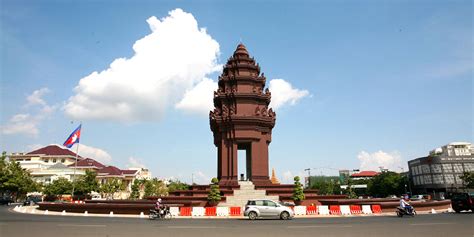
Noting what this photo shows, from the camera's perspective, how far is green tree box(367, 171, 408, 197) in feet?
352

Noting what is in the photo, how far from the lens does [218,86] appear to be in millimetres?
44219

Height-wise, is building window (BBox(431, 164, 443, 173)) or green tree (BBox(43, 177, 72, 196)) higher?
building window (BBox(431, 164, 443, 173))

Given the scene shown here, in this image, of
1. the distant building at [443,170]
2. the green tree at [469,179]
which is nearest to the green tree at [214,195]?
the green tree at [469,179]

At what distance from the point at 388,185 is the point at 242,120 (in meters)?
88.7

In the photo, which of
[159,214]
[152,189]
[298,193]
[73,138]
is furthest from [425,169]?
[159,214]

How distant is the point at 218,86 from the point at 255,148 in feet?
33.6

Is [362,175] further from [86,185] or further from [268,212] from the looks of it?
[268,212]

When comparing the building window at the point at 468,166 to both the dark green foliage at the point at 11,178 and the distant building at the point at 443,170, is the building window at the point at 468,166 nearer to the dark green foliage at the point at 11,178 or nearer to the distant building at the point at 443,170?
the distant building at the point at 443,170

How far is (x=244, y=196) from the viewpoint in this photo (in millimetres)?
34125

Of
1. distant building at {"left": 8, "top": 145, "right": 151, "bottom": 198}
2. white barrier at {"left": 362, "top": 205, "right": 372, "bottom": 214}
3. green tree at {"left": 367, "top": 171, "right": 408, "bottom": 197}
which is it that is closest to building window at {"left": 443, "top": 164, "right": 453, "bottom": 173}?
green tree at {"left": 367, "top": 171, "right": 408, "bottom": 197}

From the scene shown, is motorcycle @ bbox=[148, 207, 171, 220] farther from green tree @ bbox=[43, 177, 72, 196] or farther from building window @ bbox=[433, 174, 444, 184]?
building window @ bbox=[433, 174, 444, 184]

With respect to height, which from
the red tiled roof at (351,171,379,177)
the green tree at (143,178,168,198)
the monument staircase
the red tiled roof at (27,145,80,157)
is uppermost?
the red tiled roof at (27,145,80,157)

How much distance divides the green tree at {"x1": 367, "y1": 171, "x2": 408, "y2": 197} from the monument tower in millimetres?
83478

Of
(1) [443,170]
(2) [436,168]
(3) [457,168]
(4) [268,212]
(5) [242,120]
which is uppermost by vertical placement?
(5) [242,120]
